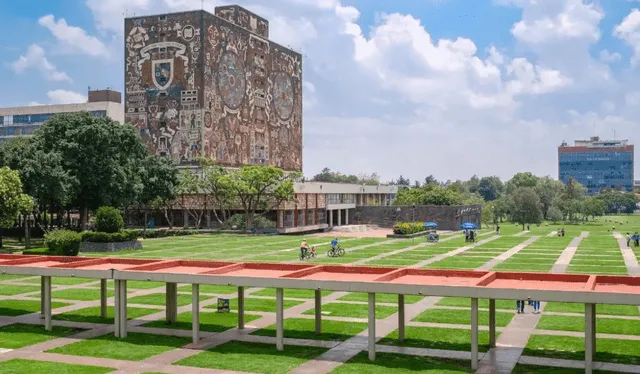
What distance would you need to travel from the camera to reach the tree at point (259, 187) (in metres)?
89.5

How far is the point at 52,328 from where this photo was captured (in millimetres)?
30188

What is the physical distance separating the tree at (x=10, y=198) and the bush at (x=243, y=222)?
1499 inches

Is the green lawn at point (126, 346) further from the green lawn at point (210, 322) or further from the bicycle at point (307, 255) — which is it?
the bicycle at point (307, 255)

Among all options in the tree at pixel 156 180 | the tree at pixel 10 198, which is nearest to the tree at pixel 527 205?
the tree at pixel 156 180

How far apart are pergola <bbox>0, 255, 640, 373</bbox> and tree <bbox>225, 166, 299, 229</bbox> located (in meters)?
56.1

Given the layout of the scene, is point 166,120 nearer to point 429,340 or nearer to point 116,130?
point 116,130

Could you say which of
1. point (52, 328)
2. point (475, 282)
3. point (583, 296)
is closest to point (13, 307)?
point (52, 328)

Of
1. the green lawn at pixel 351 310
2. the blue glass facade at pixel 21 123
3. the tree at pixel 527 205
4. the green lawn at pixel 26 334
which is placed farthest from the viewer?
the blue glass facade at pixel 21 123

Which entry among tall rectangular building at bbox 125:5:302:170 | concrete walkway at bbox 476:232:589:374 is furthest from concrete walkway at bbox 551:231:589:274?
tall rectangular building at bbox 125:5:302:170

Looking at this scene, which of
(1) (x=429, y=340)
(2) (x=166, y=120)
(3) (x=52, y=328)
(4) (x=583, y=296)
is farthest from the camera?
(2) (x=166, y=120)

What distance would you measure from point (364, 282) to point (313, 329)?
599 centimetres

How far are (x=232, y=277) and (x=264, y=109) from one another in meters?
91.8

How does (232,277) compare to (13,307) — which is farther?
(13,307)

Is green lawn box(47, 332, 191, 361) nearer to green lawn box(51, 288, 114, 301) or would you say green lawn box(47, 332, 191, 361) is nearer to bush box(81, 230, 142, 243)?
green lawn box(51, 288, 114, 301)
